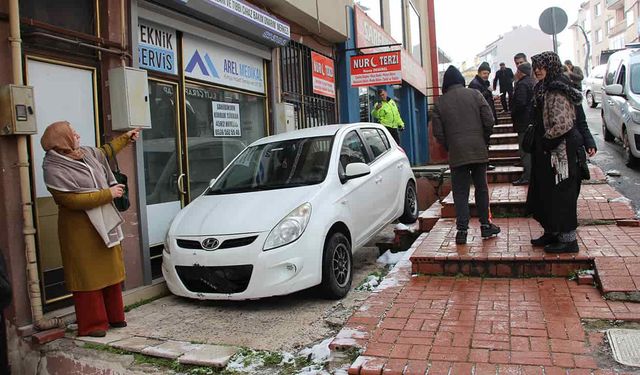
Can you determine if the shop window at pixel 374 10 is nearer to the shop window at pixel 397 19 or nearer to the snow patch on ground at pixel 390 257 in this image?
the shop window at pixel 397 19

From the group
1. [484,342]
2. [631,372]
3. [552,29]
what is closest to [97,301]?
[484,342]

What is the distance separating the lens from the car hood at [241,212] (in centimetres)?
472

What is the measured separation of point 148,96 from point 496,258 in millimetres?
3879

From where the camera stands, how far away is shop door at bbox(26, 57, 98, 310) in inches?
180

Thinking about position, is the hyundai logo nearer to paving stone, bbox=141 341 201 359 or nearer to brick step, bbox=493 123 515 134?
paving stone, bbox=141 341 201 359

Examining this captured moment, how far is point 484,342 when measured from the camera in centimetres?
337

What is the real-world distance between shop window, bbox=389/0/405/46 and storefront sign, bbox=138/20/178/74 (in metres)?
10.5

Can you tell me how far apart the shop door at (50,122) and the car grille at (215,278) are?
43.1 inches

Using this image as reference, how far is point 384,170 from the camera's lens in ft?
21.6

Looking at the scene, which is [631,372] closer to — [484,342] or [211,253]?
[484,342]

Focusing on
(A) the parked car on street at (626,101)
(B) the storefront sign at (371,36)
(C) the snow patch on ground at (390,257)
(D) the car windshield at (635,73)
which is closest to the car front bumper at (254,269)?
(C) the snow patch on ground at (390,257)

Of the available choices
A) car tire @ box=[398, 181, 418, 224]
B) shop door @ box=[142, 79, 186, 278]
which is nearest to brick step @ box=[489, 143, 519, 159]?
car tire @ box=[398, 181, 418, 224]

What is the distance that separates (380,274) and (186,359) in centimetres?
264

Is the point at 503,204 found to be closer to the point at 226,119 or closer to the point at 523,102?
the point at 523,102
